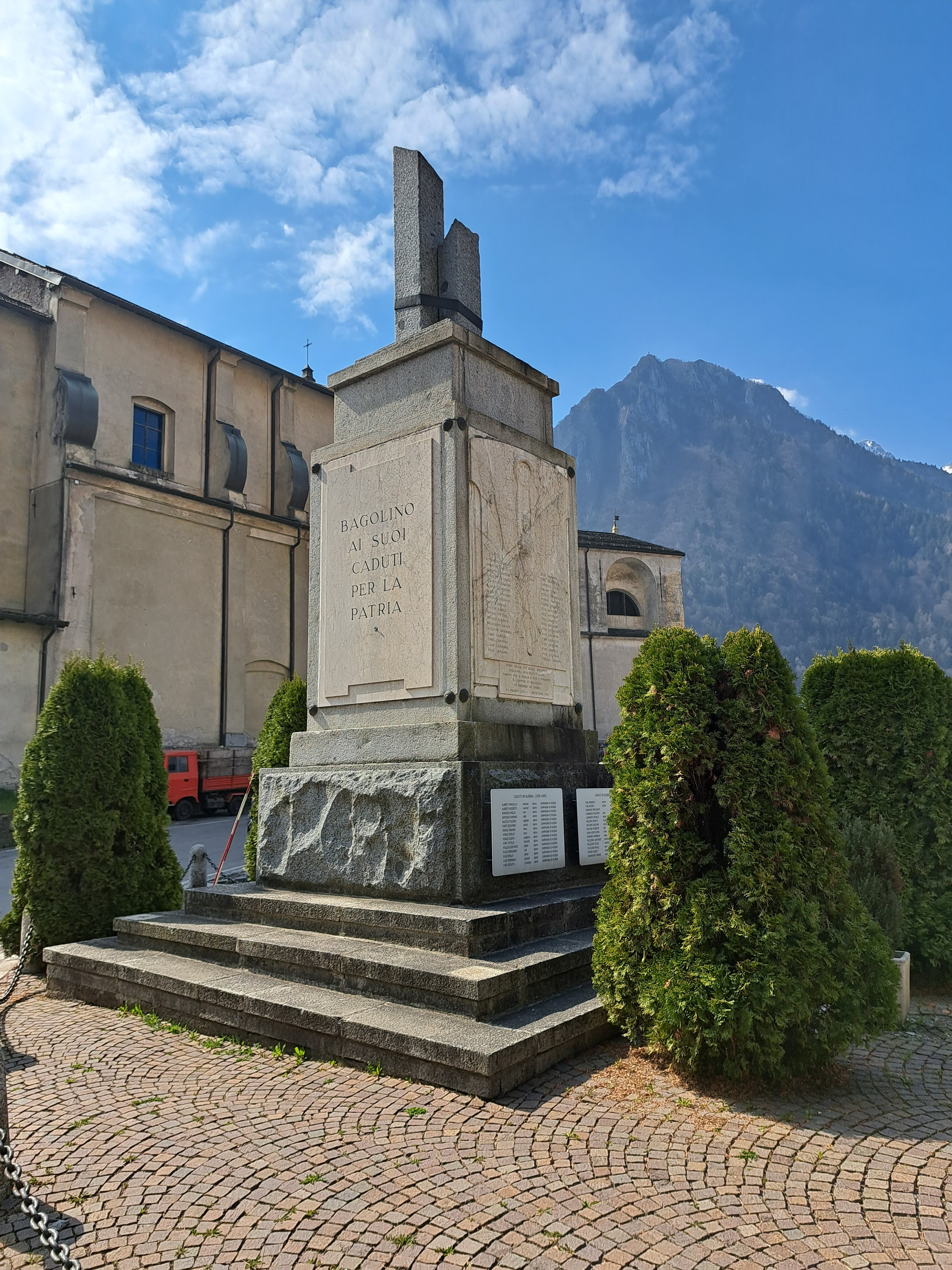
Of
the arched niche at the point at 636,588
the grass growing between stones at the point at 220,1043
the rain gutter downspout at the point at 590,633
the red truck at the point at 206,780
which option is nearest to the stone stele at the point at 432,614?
the grass growing between stones at the point at 220,1043

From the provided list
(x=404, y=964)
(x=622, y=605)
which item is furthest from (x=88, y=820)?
(x=622, y=605)

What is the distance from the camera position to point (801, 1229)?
2441 millimetres

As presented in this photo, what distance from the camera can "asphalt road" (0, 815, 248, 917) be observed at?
38.8 feet

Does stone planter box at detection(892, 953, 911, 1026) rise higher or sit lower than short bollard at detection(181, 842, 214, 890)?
lower

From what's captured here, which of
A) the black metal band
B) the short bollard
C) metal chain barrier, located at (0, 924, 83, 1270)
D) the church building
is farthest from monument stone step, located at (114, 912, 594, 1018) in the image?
the church building

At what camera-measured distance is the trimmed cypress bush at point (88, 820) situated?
250 inches

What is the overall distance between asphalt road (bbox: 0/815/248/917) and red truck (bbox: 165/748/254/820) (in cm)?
37

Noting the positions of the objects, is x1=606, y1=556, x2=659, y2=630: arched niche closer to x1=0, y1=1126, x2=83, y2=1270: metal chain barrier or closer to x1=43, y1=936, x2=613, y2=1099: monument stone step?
x1=43, y1=936, x2=613, y2=1099: monument stone step

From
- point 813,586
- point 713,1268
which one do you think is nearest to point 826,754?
point 713,1268

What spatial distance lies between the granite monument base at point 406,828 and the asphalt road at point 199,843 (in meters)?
4.74

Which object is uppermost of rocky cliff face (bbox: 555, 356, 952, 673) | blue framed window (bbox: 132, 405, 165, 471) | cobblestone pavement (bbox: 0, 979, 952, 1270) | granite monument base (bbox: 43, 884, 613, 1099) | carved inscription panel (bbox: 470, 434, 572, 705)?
rocky cliff face (bbox: 555, 356, 952, 673)

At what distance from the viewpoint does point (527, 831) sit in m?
5.24

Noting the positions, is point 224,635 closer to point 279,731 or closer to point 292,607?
point 292,607

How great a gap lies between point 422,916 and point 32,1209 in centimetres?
235
